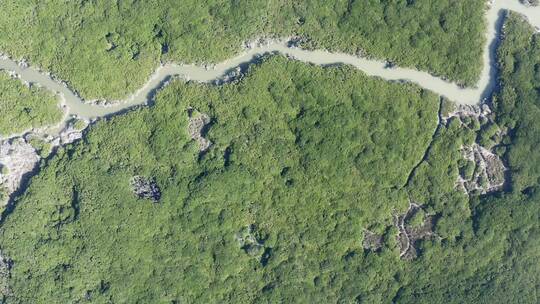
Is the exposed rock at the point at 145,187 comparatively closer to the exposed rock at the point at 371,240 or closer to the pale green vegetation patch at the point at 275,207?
the pale green vegetation patch at the point at 275,207

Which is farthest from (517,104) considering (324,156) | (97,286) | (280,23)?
(97,286)

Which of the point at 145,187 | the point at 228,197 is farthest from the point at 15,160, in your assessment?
the point at 228,197

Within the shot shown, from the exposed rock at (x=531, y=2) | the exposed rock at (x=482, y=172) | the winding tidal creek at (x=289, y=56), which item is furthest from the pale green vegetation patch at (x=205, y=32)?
the exposed rock at (x=482, y=172)

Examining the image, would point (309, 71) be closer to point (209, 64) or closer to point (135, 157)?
point (209, 64)

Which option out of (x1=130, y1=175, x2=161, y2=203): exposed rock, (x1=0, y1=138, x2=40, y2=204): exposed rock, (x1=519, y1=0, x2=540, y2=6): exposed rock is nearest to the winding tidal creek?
(x1=519, y1=0, x2=540, y2=6): exposed rock

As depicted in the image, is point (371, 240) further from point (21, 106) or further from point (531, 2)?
point (21, 106)

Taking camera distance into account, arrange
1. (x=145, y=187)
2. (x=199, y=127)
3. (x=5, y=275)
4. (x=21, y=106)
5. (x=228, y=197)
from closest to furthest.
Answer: (x=228, y=197) < (x=5, y=275) < (x=145, y=187) < (x=199, y=127) < (x=21, y=106)

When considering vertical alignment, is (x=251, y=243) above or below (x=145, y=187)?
below
